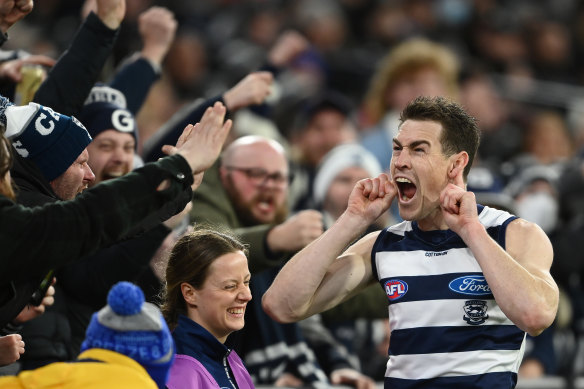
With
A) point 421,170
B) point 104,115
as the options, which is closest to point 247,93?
point 104,115

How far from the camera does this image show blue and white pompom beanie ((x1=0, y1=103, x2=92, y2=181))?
3.44 metres

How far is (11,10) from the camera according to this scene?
3984 millimetres

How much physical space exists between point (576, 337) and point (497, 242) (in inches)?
140

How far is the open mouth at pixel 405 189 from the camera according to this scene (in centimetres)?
373

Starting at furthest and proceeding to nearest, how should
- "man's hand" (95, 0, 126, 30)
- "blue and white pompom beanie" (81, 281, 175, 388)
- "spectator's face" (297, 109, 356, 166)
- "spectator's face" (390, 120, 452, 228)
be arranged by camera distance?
"spectator's face" (297, 109, 356, 166), "man's hand" (95, 0, 126, 30), "spectator's face" (390, 120, 452, 228), "blue and white pompom beanie" (81, 281, 175, 388)

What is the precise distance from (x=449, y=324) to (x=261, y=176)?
2.09 m

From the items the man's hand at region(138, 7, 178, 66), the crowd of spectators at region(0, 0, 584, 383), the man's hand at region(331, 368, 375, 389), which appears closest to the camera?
the man's hand at region(331, 368, 375, 389)

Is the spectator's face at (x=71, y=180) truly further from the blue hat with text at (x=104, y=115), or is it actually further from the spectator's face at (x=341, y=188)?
the spectator's face at (x=341, y=188)

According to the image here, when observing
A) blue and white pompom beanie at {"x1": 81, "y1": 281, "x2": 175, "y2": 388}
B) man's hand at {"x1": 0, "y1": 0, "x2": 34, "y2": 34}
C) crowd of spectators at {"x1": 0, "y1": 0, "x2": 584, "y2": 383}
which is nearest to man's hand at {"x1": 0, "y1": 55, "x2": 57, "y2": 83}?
crowd of spectators at {"x1": 0, "y1": 0, "x2": 584, "y2": 383}

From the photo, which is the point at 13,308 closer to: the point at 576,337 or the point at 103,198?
the point at 103,198

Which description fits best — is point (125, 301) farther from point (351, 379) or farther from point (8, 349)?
point (351, 379)

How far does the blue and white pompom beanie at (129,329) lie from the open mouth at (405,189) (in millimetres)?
1331

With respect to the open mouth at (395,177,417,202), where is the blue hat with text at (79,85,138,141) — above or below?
below

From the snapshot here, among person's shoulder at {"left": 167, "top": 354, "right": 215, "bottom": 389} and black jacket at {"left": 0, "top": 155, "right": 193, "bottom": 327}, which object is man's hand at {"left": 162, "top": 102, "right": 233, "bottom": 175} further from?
person's shoulder at {"left": 167, "top": 354, "right": 215, "bottom": 389}
